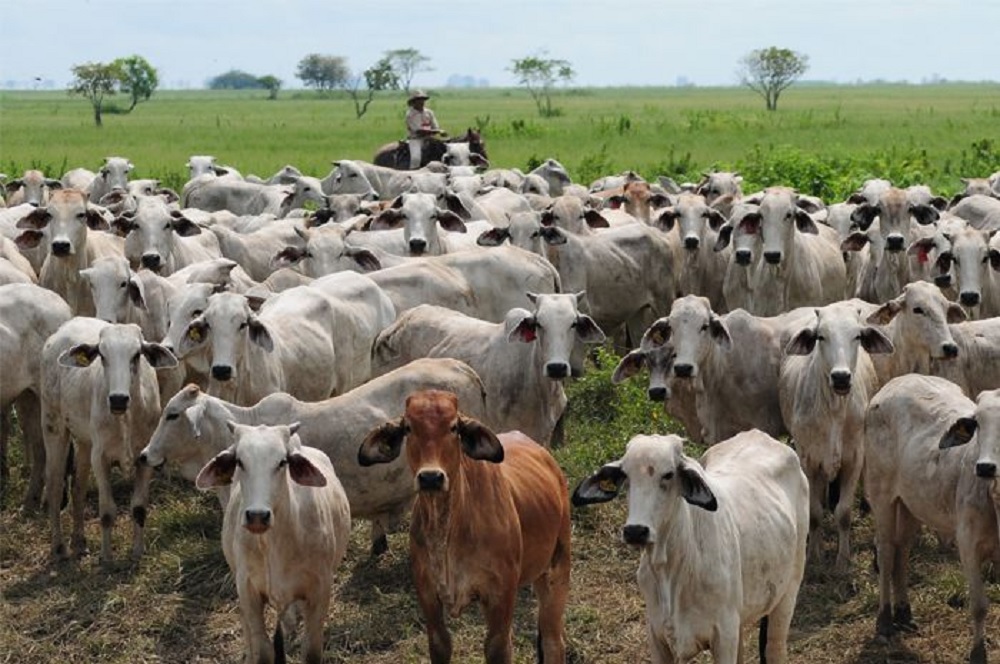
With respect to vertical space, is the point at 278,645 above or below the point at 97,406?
below

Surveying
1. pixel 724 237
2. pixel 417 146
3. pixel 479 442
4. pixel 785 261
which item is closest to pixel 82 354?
pixel 479 442

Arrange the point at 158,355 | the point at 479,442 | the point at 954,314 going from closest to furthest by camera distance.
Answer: the point at 479,442 < the point at 158,355 < the point at 954,314

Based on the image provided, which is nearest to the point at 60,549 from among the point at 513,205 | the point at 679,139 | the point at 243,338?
the point at 243,338

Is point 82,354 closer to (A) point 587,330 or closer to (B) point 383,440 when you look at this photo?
(A) point 587,330

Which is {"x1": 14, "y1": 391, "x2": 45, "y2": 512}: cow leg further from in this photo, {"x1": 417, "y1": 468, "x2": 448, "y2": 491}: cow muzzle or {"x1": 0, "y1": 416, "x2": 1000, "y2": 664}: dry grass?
{"x1": 417, "y1": 468, "x2": 448, "y2": 491}: cow muzzle

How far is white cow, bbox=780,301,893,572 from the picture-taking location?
9.45 m

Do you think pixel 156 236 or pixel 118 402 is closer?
pixel 118 402

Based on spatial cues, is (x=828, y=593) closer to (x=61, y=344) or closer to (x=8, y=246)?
(x=61, y=344)

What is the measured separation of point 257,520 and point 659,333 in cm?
395

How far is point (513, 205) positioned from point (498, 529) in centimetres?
1089

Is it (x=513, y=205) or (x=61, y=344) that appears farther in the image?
(x=513, y=205)

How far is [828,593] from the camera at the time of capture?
9.11m

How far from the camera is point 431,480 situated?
665cm

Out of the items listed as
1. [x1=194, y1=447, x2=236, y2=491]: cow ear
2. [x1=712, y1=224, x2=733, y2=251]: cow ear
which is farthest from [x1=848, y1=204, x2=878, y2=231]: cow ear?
[x1=194, y1=447, x2=236, y2=491]: cow ear
